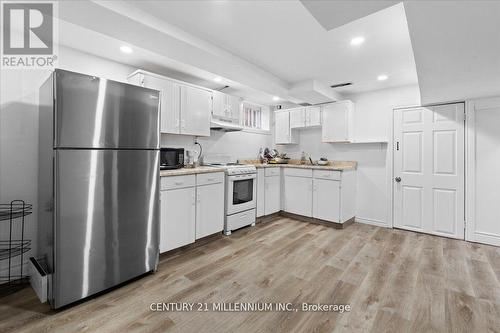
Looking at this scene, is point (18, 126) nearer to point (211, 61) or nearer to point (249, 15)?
point (211, 61)

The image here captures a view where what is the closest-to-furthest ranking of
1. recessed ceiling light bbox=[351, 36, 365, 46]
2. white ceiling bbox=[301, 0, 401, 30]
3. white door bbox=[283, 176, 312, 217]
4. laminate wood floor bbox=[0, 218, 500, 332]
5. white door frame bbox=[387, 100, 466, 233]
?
white ceiling bbox=[301, 0, 401, 30] < laminate wood floor bbox=[0, 218, 500, 332] < recessed ceiling light bbox=[351, 36, 365, 46] < white door frame bbox=[387, 100, 466, 233] < white door bbox=[283, 176, 312, 217]

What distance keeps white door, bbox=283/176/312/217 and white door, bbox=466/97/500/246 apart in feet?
7.40

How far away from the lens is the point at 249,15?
204 centimetres

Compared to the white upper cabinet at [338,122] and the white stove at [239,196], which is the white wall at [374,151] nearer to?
the white upper cabinet at [338,122]

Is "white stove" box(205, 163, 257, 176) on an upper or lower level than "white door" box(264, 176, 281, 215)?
upper

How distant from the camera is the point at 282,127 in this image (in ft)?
16.3

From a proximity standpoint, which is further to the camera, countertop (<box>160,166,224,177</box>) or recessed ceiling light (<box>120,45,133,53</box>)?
countertop (<box>160,166,224,177</box>)

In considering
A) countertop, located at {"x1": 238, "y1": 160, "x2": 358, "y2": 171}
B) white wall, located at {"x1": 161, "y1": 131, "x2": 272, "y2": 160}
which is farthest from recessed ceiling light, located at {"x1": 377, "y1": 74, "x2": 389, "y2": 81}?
white wall, located at {"x1": 161, "y1": 131, "x2": 272, "y2": 160}

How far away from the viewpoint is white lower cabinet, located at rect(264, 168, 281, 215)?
13.8 ft

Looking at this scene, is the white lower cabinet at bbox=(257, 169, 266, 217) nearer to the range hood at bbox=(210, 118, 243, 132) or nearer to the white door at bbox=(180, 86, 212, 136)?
the range hood at bbox=(210, 118, 243, 132)

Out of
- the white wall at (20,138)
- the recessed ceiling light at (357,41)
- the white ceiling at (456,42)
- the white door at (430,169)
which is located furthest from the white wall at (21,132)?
the white door at (430,169)

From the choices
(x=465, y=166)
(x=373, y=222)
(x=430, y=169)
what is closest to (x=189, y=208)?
(x=373, y=222)

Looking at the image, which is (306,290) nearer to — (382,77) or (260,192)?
(260,192)

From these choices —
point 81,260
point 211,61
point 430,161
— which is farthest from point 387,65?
point 81,260
